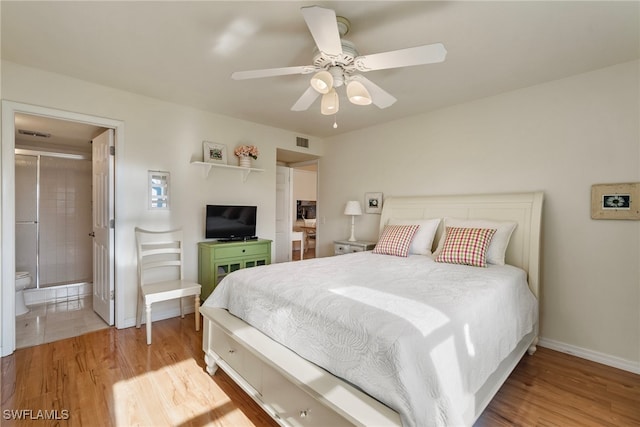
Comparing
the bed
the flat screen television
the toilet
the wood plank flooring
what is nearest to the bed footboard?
the bed

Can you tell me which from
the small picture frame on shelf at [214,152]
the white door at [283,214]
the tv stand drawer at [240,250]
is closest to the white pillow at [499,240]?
the tv stand drawer at [240,250]

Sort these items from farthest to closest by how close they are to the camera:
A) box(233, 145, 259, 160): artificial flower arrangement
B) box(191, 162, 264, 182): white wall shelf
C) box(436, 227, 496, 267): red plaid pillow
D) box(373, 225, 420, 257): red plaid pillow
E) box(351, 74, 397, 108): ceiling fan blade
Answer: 1. box(233, 145, 259, 160): artificial flower arrangement
2. box(191, 162, 264, 182): white wall shelf
3. box(373, 225, 420, 257): red plaid pillow
4. box(436, 227, 496, 267): red plaid pillow
5. box(351, 74, 397, 108): ceiling fan blade

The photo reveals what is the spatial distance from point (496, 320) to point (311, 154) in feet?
12.3

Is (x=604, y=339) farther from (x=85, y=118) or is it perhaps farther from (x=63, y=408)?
(x=85, y=118)

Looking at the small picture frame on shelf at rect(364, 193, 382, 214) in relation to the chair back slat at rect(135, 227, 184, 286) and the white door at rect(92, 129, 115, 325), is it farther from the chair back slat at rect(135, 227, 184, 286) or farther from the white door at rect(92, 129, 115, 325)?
the white door at rect(92, 129, 115, 325)

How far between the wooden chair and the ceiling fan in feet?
6.99

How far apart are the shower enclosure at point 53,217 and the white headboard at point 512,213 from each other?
5.08m

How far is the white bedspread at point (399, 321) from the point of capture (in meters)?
1.24

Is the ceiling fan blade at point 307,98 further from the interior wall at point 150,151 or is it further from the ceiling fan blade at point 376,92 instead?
the interior wall at point 150,151

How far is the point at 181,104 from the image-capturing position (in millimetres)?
3529

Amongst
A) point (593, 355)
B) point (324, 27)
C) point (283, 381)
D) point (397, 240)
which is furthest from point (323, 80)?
point (593, 355)

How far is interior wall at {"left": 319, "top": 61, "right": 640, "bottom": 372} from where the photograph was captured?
7.97ft

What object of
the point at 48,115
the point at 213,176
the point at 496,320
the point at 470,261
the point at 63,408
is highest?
the point at 48,115

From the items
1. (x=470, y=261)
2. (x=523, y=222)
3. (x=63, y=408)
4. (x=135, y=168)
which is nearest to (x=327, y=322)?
(x=470, y=261)
